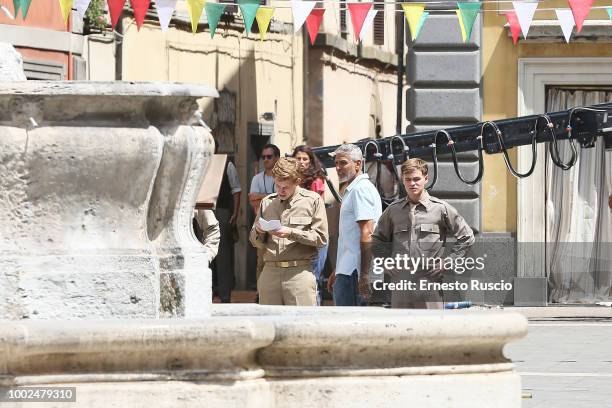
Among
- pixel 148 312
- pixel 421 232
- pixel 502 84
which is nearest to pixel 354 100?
pixel 502 84

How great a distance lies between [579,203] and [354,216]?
9.65m

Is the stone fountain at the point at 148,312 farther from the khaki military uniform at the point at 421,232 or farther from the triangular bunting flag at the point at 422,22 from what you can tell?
the triangular bunting flag at the point at 422,22

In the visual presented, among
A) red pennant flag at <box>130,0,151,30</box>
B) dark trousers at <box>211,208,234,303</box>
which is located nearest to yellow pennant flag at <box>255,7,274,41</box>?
red pennant flag at <box>130,0,151,30</box>

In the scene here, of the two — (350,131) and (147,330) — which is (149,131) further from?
(350,131)

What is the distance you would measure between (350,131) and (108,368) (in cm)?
2880

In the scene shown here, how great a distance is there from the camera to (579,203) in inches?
904

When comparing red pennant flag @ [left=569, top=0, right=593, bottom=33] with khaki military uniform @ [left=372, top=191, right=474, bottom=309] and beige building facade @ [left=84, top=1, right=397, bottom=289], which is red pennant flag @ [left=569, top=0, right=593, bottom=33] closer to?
khaki military uniform @ [left=372, top=191, right=474, bottom=309]

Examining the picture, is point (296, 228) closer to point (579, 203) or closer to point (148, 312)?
point (148, 312)

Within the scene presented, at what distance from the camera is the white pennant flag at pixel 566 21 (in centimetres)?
2066

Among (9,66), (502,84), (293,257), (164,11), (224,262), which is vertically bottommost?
(224,262)

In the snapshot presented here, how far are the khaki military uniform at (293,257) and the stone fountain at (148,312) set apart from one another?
3.61 m

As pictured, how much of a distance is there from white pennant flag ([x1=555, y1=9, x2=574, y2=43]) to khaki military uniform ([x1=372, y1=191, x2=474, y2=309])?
7611mm

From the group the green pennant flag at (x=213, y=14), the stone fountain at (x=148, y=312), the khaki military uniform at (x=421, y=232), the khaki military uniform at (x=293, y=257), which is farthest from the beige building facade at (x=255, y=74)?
the stone fountain at (x=148, y=312)

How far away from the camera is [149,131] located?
27.3 ft
